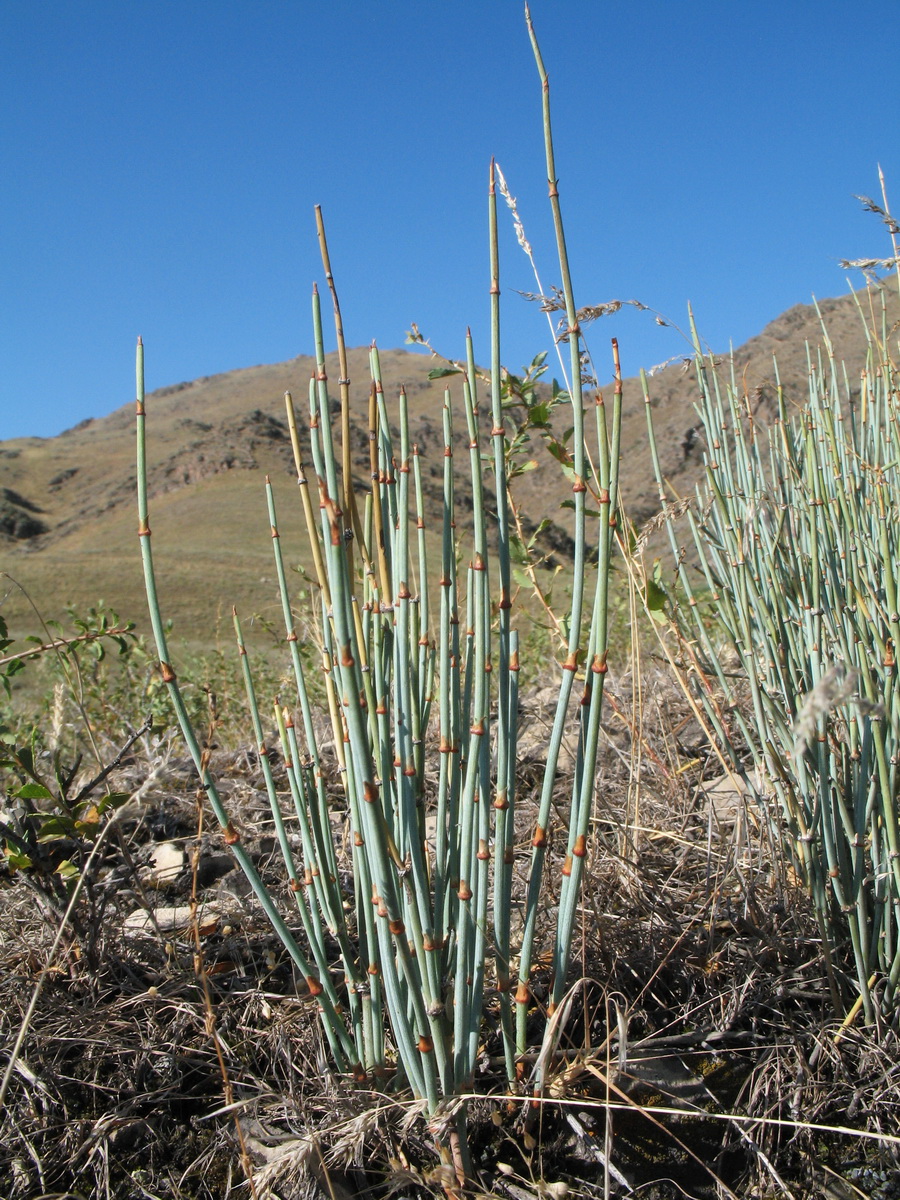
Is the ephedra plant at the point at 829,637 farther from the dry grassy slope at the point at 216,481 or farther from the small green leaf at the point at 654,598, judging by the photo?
the dry grassy slope at the point at 216,481

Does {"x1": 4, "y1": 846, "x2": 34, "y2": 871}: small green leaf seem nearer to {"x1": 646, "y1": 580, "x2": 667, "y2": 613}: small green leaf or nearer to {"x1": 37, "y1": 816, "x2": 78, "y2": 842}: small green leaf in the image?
{"x1": 37, "y1": 816, "x2": 78, "y2": 842}: small green leaf

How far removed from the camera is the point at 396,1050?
1261mm

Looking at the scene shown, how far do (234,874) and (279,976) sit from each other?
350mm

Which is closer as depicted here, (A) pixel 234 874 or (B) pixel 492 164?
(B) pixel 492 164

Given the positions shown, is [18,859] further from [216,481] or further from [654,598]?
[216,481]

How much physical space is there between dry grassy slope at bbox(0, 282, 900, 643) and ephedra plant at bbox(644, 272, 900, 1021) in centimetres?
19

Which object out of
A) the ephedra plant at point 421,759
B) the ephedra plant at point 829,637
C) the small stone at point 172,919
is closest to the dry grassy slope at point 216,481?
the ephedra plant at point 829,637

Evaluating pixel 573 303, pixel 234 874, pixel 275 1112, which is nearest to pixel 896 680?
pixel 573 303

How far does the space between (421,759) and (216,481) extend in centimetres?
2995

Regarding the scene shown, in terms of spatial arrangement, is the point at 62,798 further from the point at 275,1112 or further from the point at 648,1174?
the point at 648,1174

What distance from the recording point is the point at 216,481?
29.6 m

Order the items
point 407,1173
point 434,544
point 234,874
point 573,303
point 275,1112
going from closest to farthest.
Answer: point 573,303 < point 407,1173 < point 275,1112 < point 234,874 < point 434,544

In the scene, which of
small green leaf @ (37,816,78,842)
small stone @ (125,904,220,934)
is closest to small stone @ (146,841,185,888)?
small stone @ (125,904,220,934)

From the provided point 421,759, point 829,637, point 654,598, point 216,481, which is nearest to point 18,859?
point 421,759
